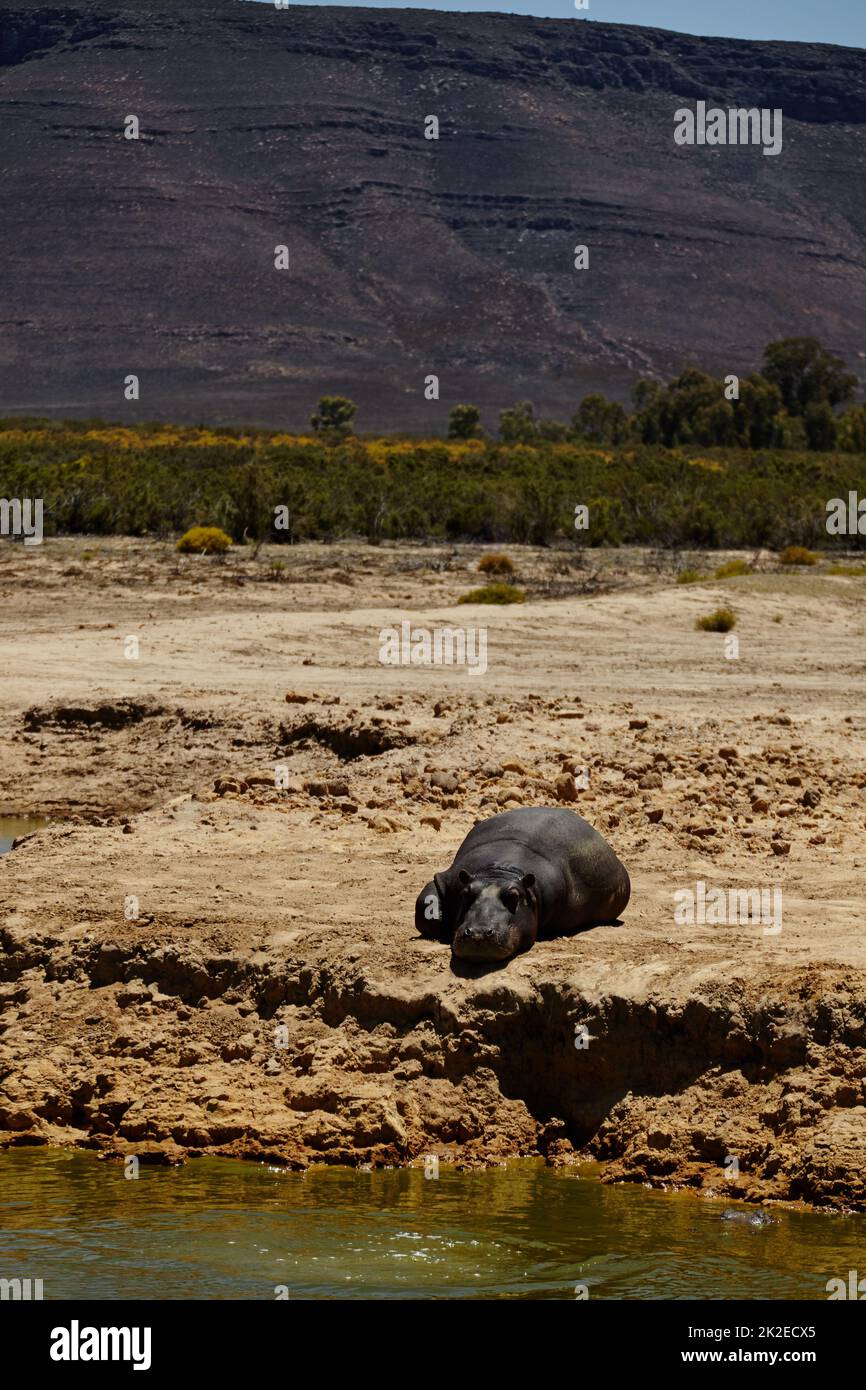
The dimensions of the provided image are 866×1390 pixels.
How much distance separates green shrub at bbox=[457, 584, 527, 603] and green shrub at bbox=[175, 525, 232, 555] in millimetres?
8360

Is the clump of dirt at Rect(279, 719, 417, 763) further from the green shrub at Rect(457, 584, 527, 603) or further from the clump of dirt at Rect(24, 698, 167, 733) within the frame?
the green shrub at Rect(457, 584, 527, 603)

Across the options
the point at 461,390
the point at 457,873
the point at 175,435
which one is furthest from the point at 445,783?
the point at 461,390

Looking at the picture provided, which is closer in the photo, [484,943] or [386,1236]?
[386,1236]

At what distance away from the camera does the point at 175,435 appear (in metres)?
100

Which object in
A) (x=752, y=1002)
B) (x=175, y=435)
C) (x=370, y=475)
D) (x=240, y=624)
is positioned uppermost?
(x=175, y=435)

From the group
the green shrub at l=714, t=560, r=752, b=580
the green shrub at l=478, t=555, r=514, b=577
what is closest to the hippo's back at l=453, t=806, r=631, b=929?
the green shrub at l=714, t=560, r=752, b=580

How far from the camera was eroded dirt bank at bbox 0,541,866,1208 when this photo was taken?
9.20m

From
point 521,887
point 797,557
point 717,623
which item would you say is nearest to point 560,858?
point 521,887

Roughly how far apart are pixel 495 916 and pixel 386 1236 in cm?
201

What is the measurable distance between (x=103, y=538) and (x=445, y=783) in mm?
25349

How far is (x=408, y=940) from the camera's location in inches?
405

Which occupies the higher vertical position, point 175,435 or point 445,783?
point 175,435

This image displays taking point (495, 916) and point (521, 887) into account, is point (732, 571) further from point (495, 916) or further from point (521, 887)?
point (495, 916)

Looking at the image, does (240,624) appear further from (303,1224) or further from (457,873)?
(303,1224)
